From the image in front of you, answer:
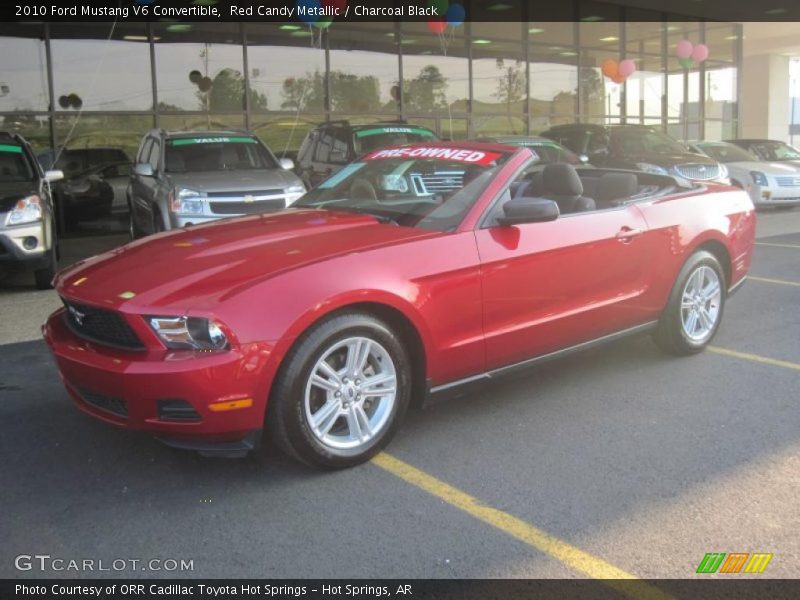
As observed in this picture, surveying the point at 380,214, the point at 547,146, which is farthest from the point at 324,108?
the point at 380,214

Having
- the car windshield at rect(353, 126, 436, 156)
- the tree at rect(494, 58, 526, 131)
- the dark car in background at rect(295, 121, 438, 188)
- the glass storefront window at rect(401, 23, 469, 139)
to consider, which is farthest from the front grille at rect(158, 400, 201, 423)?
the tree at rect(494, 58, 526, 131)

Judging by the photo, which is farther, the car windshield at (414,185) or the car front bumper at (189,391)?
the car windshield at (414,185)

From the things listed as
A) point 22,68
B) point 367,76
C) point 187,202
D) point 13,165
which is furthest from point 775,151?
point 13,165

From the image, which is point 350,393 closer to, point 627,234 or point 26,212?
point 627,234

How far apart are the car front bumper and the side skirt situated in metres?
1.02

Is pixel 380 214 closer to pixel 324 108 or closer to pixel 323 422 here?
pixel 323 422

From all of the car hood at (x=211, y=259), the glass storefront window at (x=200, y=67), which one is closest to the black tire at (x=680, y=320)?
the car hood at (x=211, y=259)

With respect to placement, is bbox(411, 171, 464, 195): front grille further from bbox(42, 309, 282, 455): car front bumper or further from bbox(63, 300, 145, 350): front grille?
bbox(63, 300, 145, 350): front grille

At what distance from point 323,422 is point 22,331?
4.11 m

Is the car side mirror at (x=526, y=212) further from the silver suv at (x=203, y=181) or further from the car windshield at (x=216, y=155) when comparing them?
the car windshield at (x=216, y=155)

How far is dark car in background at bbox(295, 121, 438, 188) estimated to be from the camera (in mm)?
12211

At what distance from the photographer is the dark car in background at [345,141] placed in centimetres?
1221

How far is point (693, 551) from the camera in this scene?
3053 mm

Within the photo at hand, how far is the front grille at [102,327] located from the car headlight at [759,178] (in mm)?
14413
